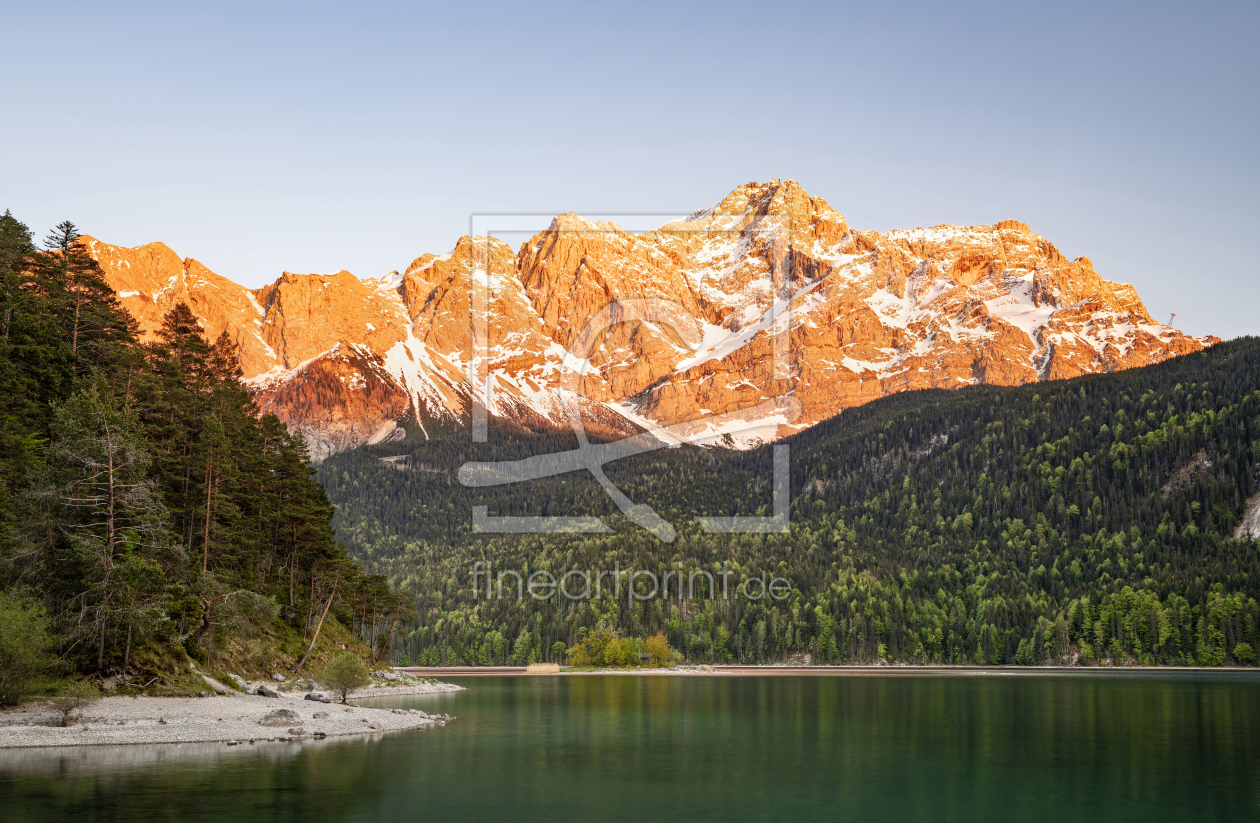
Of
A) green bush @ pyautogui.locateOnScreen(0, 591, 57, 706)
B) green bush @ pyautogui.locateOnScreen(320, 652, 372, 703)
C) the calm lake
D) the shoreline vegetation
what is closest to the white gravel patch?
green bush @ pyautogui.locateOnScreen(0, 591, 57, 706)

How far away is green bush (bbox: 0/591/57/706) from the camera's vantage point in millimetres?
46094

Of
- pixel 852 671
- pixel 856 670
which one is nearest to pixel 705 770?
pixel 852 671

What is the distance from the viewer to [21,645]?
153ft

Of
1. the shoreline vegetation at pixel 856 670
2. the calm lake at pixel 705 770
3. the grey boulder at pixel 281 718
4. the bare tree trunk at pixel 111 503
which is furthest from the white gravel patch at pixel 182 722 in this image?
the shoreline vegetation at pixel 856 670

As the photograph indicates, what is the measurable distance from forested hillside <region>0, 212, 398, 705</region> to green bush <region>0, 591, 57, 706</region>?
0.09 meters

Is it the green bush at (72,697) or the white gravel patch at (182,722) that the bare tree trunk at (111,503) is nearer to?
the green bush at (72,697)

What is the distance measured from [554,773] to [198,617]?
1134 inches

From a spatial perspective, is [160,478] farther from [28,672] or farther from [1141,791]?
[1141,791]

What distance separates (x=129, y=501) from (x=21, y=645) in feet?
32.3

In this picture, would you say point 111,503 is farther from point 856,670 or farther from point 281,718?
point 856,670

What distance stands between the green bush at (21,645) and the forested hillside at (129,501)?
9 cm

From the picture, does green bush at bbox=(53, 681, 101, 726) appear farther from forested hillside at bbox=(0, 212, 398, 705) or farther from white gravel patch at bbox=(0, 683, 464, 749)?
forested hillside at bbox=(0, 212, 398, 705)

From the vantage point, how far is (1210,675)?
148625 mm

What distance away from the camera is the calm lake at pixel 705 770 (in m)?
37.4
